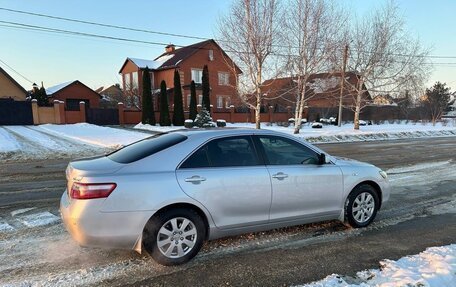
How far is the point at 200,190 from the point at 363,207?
2.63m

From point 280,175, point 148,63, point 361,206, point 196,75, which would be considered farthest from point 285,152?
point 148,63

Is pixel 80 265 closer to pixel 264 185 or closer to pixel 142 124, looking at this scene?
pixel 264 185

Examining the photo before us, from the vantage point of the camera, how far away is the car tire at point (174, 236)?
12.0ft

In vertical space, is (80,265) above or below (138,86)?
below

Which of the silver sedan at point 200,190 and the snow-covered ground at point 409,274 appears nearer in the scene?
the snow-covered ground at point 409,274

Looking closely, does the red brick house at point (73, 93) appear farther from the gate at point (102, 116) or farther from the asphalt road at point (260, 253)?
the asphalt road at point (260, 253)

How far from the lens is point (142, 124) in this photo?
30438mm

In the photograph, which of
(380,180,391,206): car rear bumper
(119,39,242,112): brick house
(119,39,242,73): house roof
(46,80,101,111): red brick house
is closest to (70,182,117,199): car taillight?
(380,180,391,206): car rear bumper

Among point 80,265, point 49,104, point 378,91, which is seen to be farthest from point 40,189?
point 378,91

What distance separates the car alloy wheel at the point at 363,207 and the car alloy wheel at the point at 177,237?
247cm

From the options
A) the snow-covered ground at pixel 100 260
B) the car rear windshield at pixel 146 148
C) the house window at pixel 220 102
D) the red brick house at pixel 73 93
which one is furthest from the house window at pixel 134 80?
the car rear windshield at pixel 146 148

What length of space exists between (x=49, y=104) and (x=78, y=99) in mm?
11856

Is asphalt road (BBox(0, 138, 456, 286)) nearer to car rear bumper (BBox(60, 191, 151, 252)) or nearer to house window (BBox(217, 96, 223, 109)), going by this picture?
car rear bumper (BBox(60, 191, 151, 252))

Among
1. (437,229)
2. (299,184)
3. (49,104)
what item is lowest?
(437,229)
